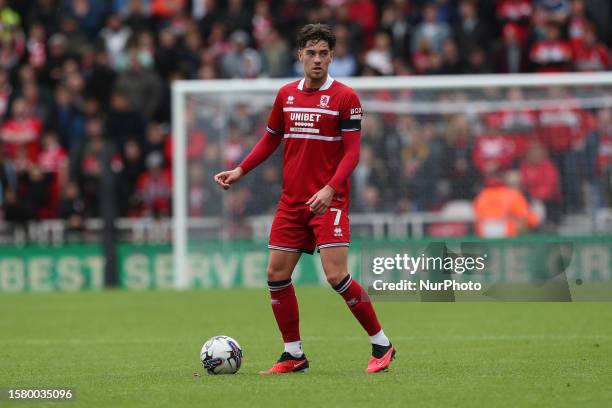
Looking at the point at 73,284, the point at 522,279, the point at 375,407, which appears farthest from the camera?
the point at 73,284

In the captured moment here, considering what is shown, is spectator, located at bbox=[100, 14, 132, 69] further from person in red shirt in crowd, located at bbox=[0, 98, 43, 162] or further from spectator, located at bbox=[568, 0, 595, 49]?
spectator, located at bbox=[568, 0, 595, 49]

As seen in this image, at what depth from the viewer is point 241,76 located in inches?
862

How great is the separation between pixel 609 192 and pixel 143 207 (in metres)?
7.28

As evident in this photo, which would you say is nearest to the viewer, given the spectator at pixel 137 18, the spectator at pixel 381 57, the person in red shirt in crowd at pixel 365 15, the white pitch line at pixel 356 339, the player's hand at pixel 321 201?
the player's hand at pixel 321 201

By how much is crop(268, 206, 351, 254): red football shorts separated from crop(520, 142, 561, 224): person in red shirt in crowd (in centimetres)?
1048

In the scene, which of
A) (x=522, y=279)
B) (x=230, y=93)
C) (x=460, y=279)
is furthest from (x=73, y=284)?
(x=460, y=279)

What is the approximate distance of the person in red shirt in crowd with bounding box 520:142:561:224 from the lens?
741 inches

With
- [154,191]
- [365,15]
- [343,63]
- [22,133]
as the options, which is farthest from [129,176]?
[365,15]

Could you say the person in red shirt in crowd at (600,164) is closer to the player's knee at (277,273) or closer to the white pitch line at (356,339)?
the white pitch line at (356,339)

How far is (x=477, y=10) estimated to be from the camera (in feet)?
73.5

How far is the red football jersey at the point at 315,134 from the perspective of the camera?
28.6 ft

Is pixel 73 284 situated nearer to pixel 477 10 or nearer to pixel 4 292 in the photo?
pixel 4 292
